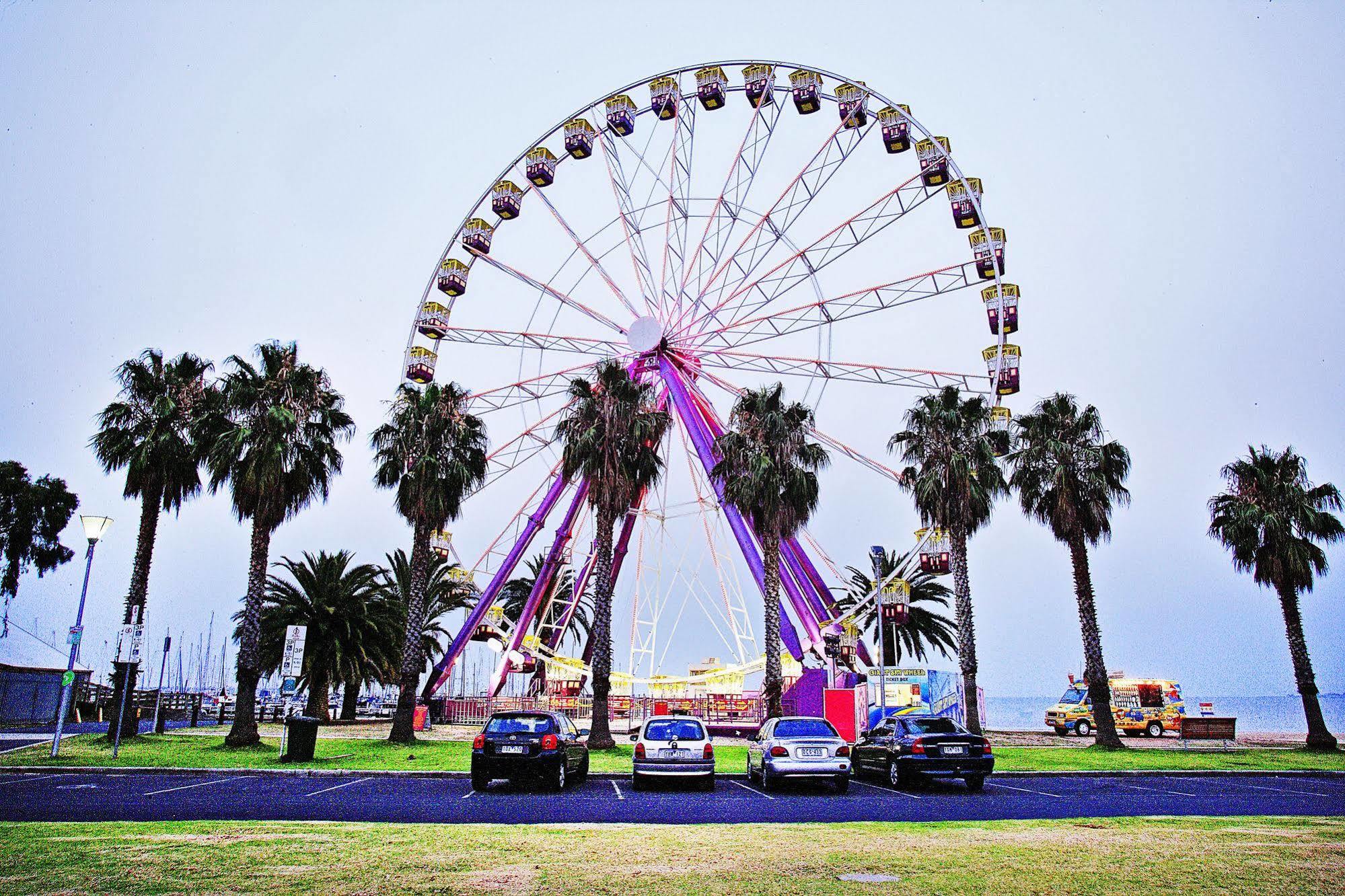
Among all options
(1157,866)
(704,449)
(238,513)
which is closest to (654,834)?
(1157,866)

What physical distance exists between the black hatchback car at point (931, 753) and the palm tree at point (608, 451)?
12086mm

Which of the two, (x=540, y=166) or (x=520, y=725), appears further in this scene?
(x=540, y=166)

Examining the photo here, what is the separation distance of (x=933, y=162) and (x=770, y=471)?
13.4 metres

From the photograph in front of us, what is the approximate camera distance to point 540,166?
39.4 meters

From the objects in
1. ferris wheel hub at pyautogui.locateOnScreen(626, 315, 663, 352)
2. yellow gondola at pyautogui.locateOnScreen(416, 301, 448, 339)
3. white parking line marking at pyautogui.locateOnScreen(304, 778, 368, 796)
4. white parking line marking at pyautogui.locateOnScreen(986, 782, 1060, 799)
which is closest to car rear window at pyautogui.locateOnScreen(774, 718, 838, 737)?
white parking line marking at pyautogui.locateOnScreen(986, 782, 1060, 799)

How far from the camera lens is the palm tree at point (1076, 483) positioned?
34562 millimetres

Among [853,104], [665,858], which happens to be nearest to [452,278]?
[853,104]

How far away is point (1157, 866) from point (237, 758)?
2107cm

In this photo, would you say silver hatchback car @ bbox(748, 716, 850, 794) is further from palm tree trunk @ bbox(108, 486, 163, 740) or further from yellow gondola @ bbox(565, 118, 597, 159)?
yellow gondola @ bbox(565, 118, 597, 159)

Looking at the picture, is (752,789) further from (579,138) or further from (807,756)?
(579,138)

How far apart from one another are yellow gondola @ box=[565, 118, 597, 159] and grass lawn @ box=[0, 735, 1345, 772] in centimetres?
2375

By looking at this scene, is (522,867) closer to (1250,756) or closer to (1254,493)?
(1250,756)

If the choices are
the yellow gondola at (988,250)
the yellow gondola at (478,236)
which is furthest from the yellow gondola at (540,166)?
the yellow gondola at (988,250)

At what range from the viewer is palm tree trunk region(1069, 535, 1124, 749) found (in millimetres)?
32906
